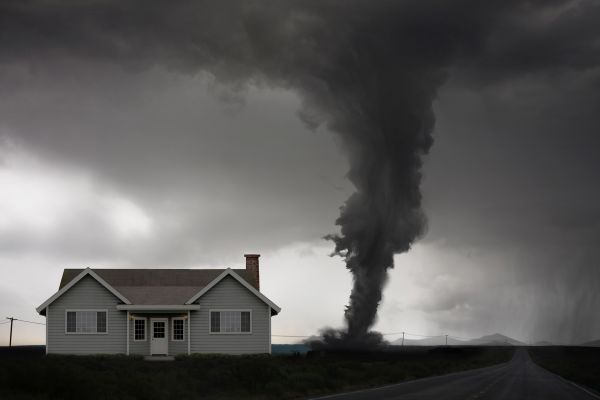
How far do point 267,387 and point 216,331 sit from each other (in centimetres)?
1851

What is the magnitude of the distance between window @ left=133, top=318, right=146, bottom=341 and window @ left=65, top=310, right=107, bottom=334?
6.14 ft

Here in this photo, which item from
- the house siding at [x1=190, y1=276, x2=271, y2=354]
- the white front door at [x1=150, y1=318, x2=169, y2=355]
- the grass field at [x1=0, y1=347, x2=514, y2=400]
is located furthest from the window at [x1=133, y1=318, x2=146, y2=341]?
the grass field at [x1=0, y1=347, x2=514, y2=400]

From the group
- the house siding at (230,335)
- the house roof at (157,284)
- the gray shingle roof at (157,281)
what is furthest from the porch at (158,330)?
the gray shingle roof at (157,281)

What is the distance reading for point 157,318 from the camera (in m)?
49.1

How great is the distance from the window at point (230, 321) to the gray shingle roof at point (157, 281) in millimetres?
2303

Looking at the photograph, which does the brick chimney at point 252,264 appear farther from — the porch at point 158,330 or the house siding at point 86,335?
the house siding at point 86,335

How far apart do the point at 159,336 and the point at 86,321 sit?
4576 millimetres

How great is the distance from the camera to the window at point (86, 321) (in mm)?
47594

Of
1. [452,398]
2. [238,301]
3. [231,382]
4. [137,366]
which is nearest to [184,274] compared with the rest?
[238,301]

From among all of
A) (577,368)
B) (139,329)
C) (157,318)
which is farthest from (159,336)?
(577,368)

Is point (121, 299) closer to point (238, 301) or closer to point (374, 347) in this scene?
point (238, 301)

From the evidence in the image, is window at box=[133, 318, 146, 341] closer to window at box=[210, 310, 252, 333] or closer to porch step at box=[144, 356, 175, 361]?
porch step at box=[144, 356, 175, 361]

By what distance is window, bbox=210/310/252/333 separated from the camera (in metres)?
48.9

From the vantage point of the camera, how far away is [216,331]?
48.8 meters
